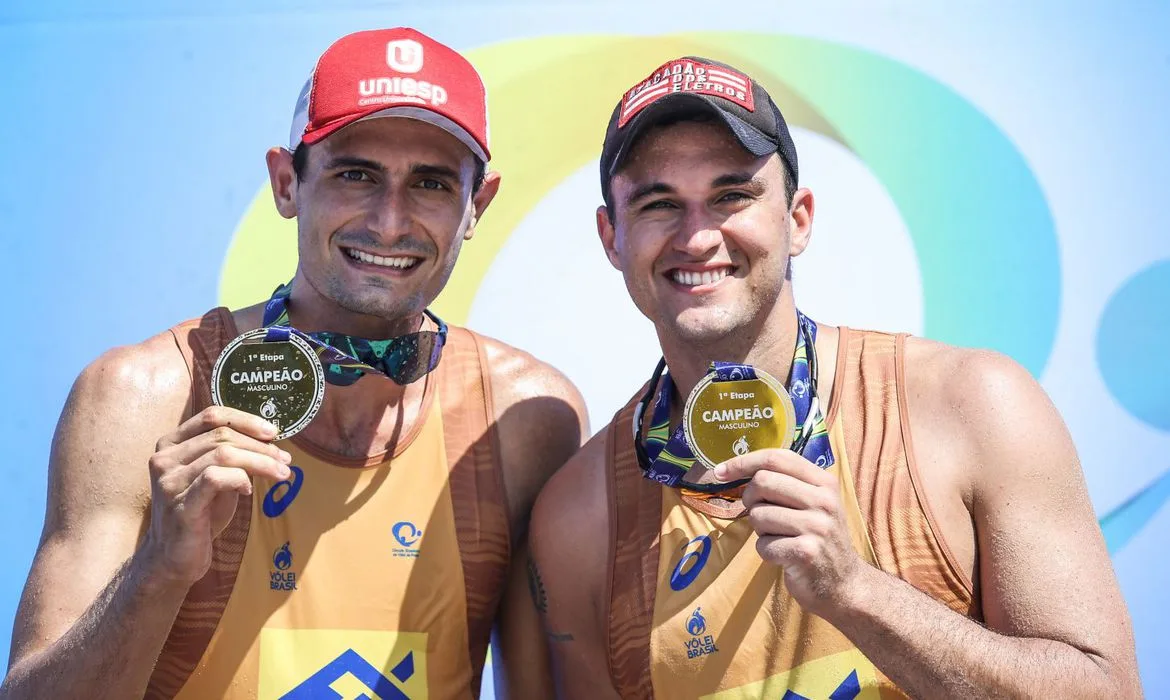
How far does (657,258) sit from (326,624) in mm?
1422

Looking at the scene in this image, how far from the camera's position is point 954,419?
2.77 metres

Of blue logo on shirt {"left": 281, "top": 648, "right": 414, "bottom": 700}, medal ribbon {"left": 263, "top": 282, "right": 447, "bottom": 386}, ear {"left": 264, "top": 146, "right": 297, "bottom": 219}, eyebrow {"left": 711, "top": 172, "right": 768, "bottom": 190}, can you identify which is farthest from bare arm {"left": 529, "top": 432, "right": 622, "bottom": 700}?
ear {"left": 264, "top": 146, "right": 297, "bottom": 219}

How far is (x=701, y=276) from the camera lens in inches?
115

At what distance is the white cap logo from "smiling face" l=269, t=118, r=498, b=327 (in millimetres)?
168

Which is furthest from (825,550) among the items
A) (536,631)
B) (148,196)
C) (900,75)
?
(148,196)

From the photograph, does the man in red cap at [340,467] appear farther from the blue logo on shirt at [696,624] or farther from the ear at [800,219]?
the ear at [800,219]

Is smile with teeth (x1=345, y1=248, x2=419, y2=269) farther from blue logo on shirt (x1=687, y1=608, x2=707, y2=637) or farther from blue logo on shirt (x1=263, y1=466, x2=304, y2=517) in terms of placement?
blue logo on shirt (x1=687, y1=608, x2=707, y2=637)

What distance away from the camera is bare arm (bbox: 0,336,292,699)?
95.4 inches

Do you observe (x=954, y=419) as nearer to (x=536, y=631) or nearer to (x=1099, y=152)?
(x=536, y=631)

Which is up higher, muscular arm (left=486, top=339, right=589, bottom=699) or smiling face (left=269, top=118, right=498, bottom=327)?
smiling face (left=269, top=118, right=498, bottom=327)

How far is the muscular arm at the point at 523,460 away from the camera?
3.30 metres

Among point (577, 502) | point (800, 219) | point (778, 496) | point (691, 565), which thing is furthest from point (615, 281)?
point (778, 496)

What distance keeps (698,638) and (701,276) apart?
1.01 m

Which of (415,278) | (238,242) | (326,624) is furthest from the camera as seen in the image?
(238,242)
